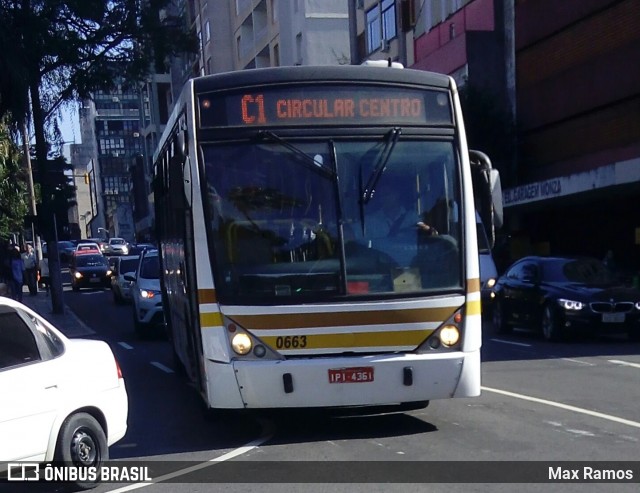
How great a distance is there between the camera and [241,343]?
351 inches

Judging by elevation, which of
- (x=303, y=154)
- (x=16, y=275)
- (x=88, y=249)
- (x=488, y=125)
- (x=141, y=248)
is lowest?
(x=88, y=249)

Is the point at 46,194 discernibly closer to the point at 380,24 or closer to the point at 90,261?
the point at 90,261

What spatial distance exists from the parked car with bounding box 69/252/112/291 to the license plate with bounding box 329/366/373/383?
34.6m

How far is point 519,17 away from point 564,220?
6868 millimetres

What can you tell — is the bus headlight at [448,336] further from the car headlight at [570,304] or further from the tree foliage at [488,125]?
the tree foliage at [488,125]

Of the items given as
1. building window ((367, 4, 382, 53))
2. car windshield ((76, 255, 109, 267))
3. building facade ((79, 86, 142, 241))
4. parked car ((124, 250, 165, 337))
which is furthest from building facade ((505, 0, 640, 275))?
building facade ((79, 86, 142, 241))

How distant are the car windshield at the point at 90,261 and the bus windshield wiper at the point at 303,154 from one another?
3532 centimetres

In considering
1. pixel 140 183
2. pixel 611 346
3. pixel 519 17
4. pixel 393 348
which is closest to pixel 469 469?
pixel 393 348

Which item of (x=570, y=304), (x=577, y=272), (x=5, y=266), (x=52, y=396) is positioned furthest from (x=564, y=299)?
(x=5, y=266)

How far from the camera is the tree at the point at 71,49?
21359 mm

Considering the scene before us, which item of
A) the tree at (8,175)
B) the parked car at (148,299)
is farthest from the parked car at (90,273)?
the parked car at (148,299)

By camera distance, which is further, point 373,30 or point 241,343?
point 373,30

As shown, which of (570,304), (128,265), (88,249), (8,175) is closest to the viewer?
(570,304)

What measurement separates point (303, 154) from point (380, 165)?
706mm
